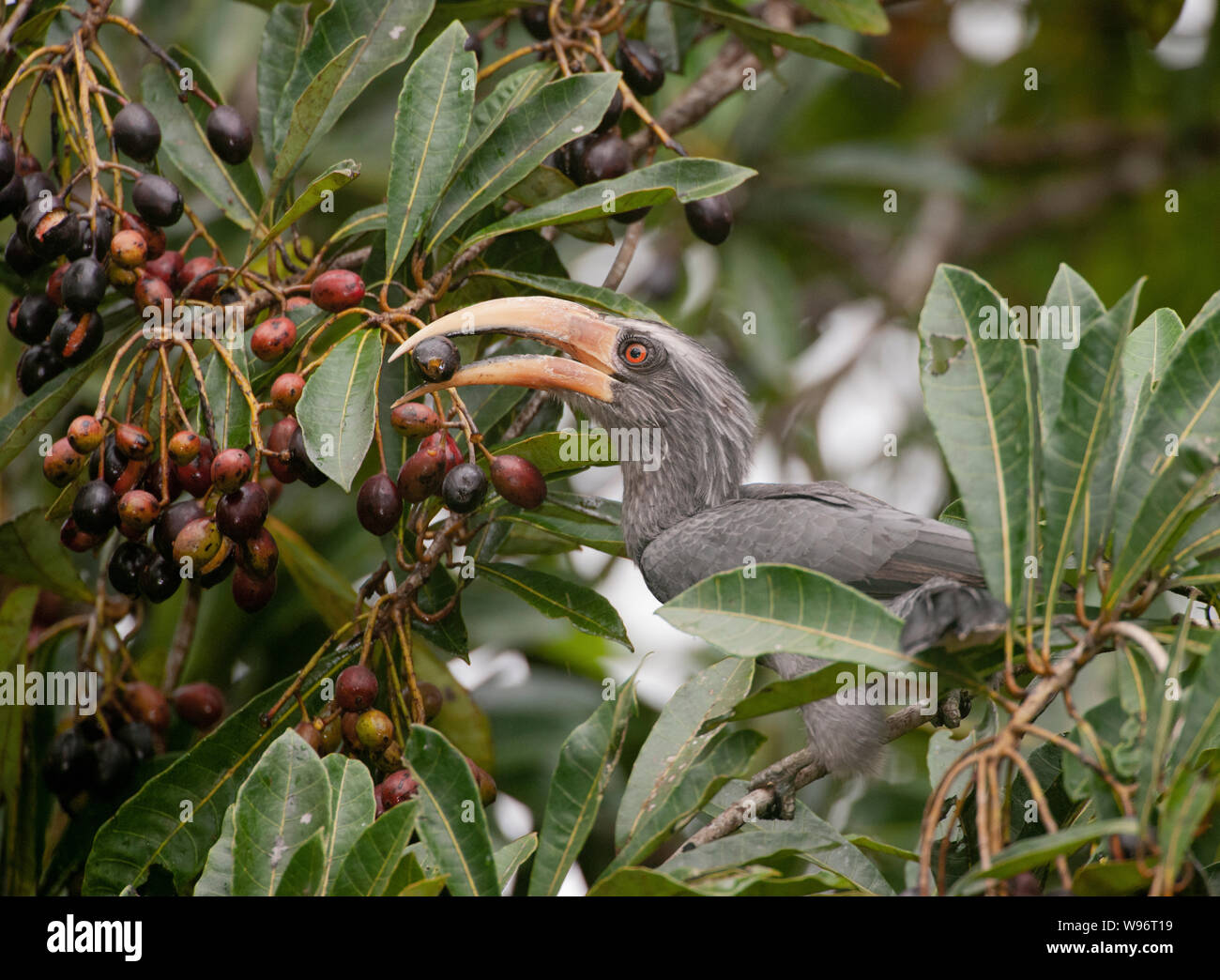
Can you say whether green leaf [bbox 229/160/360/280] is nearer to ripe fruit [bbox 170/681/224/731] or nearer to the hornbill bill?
the hornbill bill

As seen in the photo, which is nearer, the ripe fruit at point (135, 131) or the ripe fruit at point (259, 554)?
the ripe fruit at point (259, 554)

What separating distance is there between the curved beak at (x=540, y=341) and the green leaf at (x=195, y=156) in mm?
713

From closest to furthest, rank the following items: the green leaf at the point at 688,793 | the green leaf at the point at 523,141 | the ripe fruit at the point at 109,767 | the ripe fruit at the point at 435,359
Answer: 1. the green leaf at the point at 688,793
2. the ripe fruit at the point at 435,359
3. the green leaf at the point at 523,141
4. the ripe fruit at the point at 109,767

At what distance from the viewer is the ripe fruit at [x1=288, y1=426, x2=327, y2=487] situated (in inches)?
103

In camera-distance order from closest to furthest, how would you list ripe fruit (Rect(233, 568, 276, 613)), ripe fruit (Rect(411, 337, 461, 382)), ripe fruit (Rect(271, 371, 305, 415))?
ripe fruit (Rect(271, 371, 305, 415)), ripe fruit (Rect(411, 337, 461, 382)), ripe fruit (Rect(233, 568, 276, 613))

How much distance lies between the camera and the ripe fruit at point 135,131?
2.78 meters

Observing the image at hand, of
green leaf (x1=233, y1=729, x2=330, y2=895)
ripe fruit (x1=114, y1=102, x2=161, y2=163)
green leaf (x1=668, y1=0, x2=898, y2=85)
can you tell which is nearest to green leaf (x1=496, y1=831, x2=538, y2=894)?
green leaf (x1=233, y1=729, x2=330, y2=895)

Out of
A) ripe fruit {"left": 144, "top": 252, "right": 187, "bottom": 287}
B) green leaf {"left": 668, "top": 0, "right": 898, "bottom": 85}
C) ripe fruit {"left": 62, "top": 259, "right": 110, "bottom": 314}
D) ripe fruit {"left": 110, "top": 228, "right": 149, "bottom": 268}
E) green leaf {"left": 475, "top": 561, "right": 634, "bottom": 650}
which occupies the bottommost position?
green leaf {"left": 475, "top": 561, "right": 634, "bottom": 650}

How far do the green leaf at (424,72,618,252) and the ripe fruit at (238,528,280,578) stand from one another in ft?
2.58

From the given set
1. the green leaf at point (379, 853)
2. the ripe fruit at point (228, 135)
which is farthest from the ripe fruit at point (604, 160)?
the green leaf at point (379, 853)

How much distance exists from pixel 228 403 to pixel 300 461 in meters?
0.19

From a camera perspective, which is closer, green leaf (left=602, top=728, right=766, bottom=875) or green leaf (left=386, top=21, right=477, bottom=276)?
green leaf (left=602, top=728, right=766, bottom=875)

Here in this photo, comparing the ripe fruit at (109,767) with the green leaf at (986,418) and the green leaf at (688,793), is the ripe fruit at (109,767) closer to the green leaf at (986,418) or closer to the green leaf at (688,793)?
the green leaf at (688,793)

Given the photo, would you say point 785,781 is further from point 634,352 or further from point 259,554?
point 259,554
